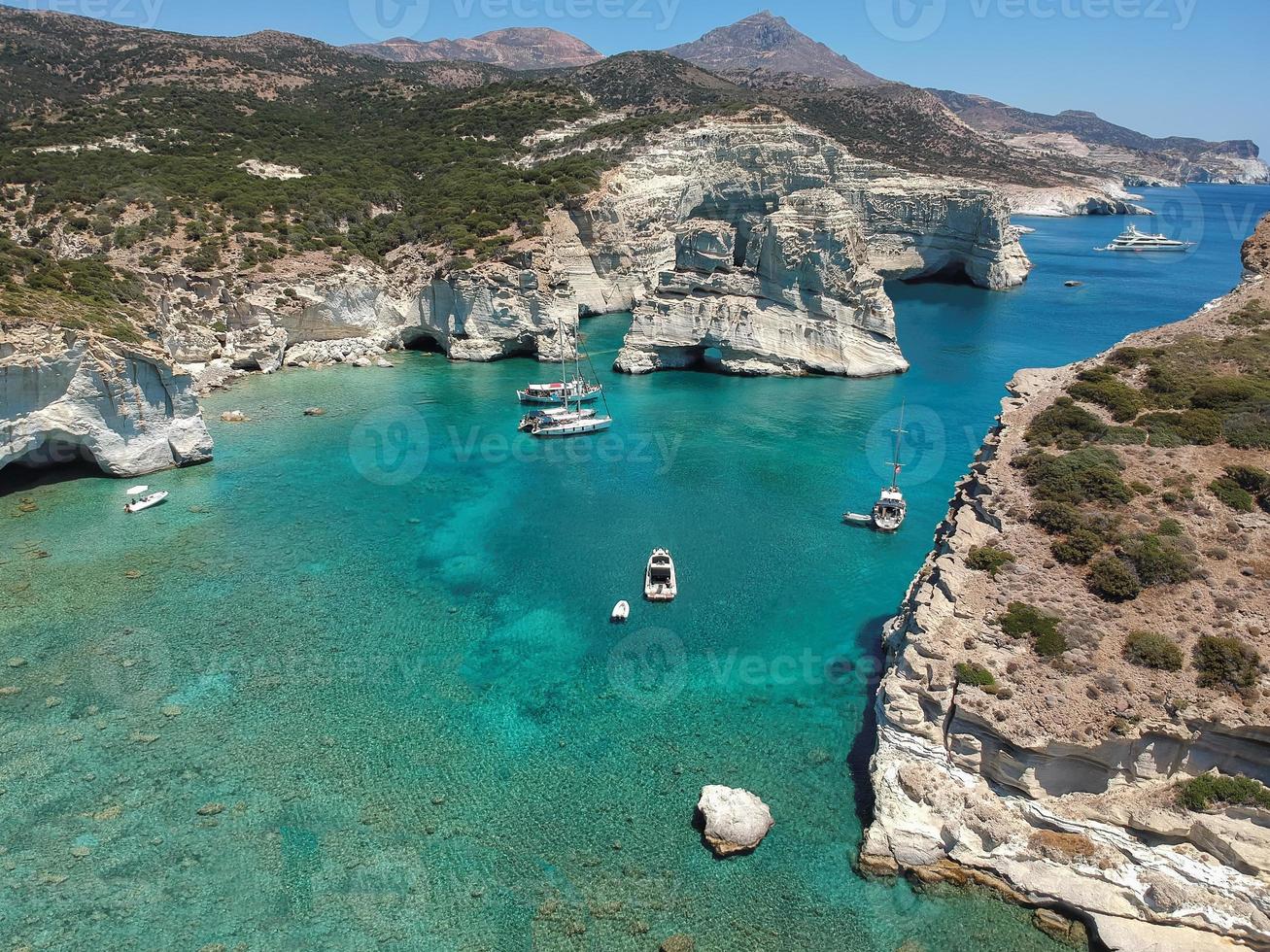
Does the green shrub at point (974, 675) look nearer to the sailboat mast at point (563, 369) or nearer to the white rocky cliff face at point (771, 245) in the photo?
the sailboat mast at point (563, 369)

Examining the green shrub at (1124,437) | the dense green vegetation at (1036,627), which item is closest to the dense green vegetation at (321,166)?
the green shrub at (1124,437)

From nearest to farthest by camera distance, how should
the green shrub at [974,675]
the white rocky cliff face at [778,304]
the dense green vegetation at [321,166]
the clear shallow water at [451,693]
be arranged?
the clear shallow water at [451,693] → the green shrub at [974,675] → the white rocky cliff face at [778,304] → the dense green vegetation at [321,166]

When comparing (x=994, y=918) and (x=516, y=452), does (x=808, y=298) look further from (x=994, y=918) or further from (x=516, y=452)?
(x=994, y=918)

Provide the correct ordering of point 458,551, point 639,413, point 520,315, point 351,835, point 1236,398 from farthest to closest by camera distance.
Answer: point 520,315
point 639,413
point 458,551
point 1236,398
point 351,835

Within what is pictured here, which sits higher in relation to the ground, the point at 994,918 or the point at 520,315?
the point at 520,315

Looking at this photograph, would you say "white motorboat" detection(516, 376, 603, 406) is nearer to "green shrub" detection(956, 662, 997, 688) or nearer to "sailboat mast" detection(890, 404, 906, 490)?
"sailboat mast" detection(890, 404, 906, 490)

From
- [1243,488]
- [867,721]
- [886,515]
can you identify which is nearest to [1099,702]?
[867,721]

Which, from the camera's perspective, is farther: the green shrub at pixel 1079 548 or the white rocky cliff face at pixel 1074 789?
the green shrub at pixel 1079 548

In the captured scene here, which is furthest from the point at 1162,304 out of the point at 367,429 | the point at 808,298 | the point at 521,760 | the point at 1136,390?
the point at 521,760
